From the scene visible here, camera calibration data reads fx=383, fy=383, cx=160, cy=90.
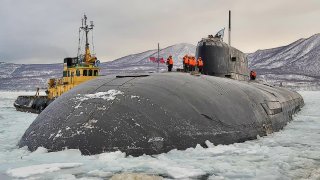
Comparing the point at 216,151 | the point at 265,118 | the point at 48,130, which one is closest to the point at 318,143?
the point at 265,118

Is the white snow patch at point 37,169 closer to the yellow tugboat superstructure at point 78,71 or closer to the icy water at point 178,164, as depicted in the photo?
the icy water at point 178,164

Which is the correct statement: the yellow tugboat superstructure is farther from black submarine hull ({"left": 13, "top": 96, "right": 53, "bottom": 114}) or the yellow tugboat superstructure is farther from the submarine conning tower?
the submarine conning tower

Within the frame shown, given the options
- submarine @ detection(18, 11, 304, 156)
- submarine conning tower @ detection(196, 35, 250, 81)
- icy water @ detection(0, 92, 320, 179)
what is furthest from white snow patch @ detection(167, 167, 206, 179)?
submarine conning tower @ detection(196, 35, 250, 81)

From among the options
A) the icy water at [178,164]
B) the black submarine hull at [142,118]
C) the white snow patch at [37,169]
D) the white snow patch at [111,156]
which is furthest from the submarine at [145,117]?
the white snow patch at [37,169]

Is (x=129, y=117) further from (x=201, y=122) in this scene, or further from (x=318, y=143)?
(x=318, y=143)

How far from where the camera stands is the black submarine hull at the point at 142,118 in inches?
350

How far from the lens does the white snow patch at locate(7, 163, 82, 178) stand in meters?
7.32

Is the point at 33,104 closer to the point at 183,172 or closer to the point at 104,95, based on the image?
the point at 104,95

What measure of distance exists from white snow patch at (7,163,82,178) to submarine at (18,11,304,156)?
0.87 m

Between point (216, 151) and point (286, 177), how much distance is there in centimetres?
235

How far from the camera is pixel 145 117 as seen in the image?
9.45 m

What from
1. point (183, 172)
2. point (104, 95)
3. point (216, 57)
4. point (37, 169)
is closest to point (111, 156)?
point (37, 169)

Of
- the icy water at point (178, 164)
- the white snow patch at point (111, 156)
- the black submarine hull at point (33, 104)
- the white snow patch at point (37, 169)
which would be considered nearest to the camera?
the white snow patch at point (37, 169)

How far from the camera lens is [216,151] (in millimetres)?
9602
